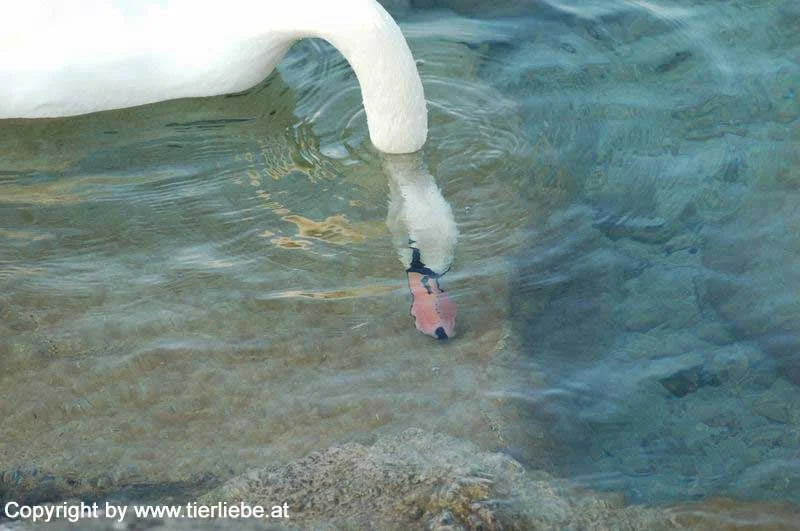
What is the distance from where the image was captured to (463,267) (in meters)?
5.90

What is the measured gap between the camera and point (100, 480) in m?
4.62

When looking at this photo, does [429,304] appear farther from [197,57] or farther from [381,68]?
[197,57]

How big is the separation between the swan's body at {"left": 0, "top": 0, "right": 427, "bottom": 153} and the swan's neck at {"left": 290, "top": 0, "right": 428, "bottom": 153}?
0.25ft

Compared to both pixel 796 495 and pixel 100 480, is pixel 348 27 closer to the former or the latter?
pixel 100 480

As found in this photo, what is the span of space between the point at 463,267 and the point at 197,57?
2166 millimetres

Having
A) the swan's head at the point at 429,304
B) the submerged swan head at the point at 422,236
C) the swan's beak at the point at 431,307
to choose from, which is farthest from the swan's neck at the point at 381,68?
the swan's beak at the point at 431,307

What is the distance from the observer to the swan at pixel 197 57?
6176mm

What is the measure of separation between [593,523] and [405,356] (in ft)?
4.10

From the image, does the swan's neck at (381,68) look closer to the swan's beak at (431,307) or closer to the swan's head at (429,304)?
the swan's head at (429,304)

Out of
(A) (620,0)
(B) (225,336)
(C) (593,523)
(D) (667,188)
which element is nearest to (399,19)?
(A) (620,0)

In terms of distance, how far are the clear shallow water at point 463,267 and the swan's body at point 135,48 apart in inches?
8.7

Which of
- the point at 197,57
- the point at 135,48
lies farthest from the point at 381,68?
the point at 135,48

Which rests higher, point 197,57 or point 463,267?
point 197,57

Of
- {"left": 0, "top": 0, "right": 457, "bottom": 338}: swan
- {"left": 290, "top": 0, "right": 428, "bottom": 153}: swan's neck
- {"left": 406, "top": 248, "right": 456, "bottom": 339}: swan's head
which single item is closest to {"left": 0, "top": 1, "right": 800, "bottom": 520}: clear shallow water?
{"left": 406, "top": 248, "right": 456, "bottom": 339}: swan's head
